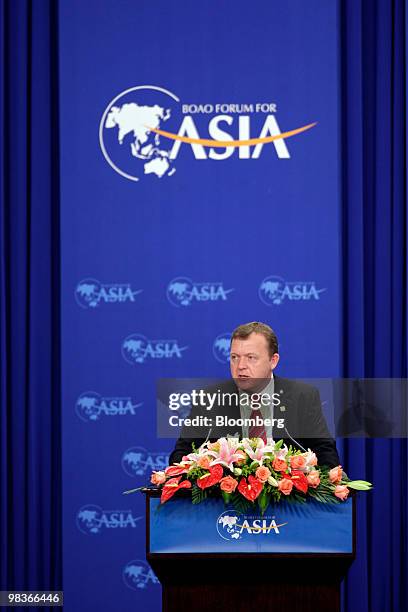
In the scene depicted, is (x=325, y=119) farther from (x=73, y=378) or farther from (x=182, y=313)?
(x=73, y=378)

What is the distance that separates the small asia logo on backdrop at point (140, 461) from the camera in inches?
184

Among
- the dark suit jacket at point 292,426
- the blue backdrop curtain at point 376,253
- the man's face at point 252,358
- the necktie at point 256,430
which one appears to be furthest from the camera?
the blue backdrop curtain at point 376,253

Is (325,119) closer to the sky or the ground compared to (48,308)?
closer to the sky

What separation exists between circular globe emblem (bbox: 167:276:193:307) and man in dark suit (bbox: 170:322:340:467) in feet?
4.43

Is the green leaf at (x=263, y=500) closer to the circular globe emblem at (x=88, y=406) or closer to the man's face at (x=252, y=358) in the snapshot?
the man's face at (x=252, y=358)

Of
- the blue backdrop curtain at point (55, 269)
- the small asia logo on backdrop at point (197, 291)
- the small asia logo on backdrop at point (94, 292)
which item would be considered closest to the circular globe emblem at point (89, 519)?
the blue backdrop curtain at point (55, 269)

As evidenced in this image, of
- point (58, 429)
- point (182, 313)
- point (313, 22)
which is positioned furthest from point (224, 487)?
point (313, 22)

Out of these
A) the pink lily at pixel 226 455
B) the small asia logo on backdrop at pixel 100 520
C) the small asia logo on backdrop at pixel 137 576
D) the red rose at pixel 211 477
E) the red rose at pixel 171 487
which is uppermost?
the pink lily at pixel 226 455

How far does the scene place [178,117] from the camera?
468 cm

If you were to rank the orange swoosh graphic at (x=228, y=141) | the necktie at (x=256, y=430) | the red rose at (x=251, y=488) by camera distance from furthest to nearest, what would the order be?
the orange swoosh graphic at (x=228, y=141) < the necktie at (x=256, y=430) < the red rose at (x=251, y=488)

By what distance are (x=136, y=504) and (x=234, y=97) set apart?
2.24 metres

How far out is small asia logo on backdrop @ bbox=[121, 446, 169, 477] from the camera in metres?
4.68

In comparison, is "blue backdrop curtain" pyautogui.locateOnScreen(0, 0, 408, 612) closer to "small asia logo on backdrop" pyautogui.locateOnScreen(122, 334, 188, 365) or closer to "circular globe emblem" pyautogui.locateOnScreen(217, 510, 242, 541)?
"small asia logo on backdrop" pyautogui.locateOnScreen(122, 334, 188, 365)

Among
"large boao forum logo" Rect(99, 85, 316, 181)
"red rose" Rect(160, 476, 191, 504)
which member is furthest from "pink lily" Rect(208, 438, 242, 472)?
"large boao forum logo" Rect(99, 85, 316, 181)
